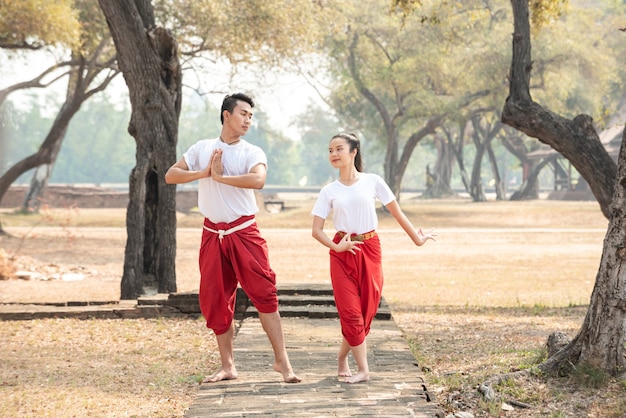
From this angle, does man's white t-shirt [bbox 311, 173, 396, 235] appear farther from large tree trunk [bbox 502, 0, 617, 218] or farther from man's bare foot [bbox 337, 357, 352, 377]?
large tree trunk [bbox 502, 0, 617, 218]

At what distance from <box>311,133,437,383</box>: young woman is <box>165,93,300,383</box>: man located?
413 millimetres

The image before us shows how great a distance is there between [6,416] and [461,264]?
14598mm

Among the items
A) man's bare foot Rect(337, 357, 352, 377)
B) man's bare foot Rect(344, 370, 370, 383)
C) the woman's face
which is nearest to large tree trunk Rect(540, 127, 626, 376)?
man's bare foot Rect(344, 370, 370, 383)

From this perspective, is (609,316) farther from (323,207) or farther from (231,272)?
(231,272)

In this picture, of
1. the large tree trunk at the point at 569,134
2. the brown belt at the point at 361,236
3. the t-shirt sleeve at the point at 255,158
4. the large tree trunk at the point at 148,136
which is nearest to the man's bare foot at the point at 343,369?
the brown belt at the point at 361,236

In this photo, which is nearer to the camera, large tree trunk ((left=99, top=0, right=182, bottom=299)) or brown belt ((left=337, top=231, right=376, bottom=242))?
brown belt ((left=337, top=231, right=376, bottom=242))

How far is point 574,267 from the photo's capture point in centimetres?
1833

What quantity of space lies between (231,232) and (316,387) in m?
1.13

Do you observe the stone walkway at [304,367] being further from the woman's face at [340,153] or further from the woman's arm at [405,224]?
the woman's face at [340,153]

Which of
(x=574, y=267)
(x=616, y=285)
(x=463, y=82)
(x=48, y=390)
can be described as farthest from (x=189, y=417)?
(x=463, y=82)

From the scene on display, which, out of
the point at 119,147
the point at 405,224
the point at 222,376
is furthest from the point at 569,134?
the point at 119,147

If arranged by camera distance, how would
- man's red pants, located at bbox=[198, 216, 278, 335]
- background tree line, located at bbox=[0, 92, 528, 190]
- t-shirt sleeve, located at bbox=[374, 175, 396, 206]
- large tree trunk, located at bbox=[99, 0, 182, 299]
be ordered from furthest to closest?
background tree line, located at bbox=[0, 92, 528, 190]
large tree trunk, located at bbox=[99, 0, 182, 299]
t-shirt sleeve, located at bbox=[374, 175, 396, 206]
man's red pants, located at bbox=[198, 216, 278, 335]

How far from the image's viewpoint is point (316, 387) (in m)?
5.72

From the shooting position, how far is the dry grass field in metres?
5.81
